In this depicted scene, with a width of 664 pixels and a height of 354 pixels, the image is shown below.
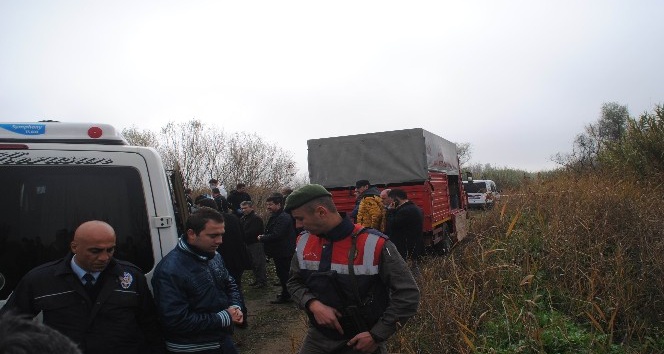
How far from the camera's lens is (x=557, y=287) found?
5.58 m

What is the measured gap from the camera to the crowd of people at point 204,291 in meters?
2.70

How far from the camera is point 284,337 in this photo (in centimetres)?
647

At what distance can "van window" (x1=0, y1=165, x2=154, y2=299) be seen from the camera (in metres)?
2.94

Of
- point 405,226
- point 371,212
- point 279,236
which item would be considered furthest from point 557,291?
point 279,236

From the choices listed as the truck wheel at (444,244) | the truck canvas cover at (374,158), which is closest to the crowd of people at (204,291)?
the truck canvas cover at (374,158)

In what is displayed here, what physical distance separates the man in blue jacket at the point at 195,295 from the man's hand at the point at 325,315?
2.03 feet

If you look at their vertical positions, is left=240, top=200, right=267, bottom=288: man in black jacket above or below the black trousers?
above

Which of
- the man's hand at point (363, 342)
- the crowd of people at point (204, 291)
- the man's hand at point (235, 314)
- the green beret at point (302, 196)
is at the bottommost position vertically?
the man's hand at point (363, 342)

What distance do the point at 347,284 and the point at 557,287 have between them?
3.75 m

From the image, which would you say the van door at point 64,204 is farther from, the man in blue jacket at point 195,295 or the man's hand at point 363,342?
the man's hand at point 363,342

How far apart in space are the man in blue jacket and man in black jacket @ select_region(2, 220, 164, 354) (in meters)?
0.20

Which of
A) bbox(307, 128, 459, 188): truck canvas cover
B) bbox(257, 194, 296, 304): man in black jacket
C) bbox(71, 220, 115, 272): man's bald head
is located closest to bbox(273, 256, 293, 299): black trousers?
bbox(257, 194, 296, 304): man in black jacket

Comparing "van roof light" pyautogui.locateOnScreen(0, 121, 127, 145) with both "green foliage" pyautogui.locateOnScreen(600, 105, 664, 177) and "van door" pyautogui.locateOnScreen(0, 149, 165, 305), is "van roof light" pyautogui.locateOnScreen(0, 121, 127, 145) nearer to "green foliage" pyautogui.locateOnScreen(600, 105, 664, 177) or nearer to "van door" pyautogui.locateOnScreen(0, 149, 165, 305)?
"van door" pyautogui.locateOnScreen(0, 149, 165, 305)

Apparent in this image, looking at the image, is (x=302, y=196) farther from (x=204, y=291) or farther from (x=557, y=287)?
(x=557, y=287)
